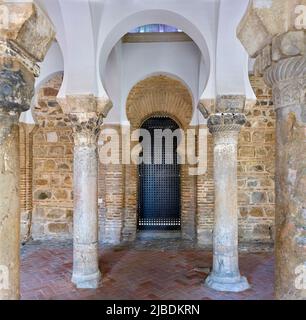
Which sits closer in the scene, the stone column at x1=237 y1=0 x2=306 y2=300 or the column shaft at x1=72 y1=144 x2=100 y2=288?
the stone column at x1=237 y1=0 x2=306 y2=300

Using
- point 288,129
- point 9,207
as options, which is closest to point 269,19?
point 288,129

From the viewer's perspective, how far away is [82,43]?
171 inches

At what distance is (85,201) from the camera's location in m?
4.57

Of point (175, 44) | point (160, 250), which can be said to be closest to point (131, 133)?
point (175, 44)

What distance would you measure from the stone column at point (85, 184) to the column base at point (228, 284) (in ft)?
6.08

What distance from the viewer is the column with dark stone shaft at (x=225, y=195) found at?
457cm

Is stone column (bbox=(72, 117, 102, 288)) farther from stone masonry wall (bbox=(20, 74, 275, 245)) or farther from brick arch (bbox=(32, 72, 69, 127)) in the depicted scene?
brick arch (bbox=(32, 72, 69, 127))

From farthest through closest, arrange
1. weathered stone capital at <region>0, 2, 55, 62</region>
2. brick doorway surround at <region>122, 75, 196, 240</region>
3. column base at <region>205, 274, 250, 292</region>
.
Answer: brick doorway surround at <region>122, 75, 196, 240</region> → column base at <region>205, 274, 250, 292</region> → weathered stone capital at <region>0, 2, 55, 62</region>

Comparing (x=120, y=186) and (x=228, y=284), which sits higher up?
(x=120, y=186)

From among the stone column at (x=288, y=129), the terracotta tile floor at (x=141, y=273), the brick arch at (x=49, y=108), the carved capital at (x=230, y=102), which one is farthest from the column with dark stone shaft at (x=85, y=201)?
the brick arch at (x=49, y=108)

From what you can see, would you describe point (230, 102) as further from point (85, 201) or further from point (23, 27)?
point (23, 27)

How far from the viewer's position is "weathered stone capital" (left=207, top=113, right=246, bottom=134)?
4547mm

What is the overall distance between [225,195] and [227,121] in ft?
4.00

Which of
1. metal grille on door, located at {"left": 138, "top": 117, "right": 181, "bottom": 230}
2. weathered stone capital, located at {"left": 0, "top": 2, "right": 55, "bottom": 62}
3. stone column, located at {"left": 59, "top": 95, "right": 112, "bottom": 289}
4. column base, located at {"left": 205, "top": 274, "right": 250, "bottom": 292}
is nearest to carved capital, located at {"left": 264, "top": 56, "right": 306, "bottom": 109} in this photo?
weathered stone capital, located at {"left": 0, "top": 2, "right": 55, "bottom": 62}
